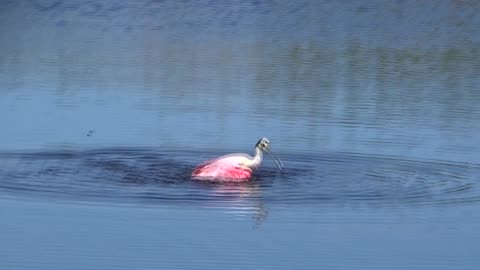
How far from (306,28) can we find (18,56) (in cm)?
776

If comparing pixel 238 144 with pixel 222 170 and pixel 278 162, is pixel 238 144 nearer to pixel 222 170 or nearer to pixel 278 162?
pixel 278 162

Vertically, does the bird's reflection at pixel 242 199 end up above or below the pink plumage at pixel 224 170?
below

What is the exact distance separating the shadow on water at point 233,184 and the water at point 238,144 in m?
0.03

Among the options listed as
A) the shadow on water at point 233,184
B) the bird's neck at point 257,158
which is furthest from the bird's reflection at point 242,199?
the bird's neck at point 257,158

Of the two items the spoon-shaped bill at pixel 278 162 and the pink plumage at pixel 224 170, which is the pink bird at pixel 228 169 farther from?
the spoon-shaped bill at pixel 278 162

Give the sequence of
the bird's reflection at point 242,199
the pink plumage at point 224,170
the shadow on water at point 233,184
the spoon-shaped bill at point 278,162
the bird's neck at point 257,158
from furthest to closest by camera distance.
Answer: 1. the spoon-shaped bill at point 278,162
2. the bird's neck at point 257,158
3. the pink plumage at point 224,170
4. the shadow on water at point 233,184
5. the bird's reflection at point 242,199

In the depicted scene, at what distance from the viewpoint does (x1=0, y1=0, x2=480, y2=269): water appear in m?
12.9

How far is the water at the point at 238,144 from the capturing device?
12930mm

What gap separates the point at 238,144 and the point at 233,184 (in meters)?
2.47

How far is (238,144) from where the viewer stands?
59.1 feet

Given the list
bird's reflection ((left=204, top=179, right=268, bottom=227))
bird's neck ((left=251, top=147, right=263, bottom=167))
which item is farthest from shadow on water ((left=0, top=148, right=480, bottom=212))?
bird's neck ((left=251, top=147, right=263, bottom=167))

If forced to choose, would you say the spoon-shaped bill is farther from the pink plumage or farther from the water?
the pink plumage

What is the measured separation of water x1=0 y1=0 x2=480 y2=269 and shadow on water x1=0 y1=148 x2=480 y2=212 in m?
0.03

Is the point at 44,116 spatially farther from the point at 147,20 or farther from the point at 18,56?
the point at 147,20
